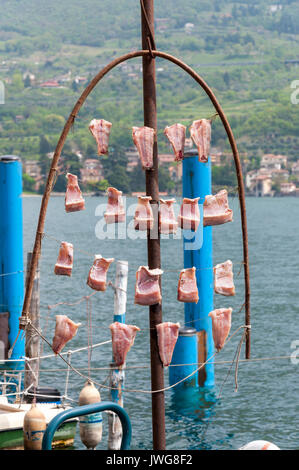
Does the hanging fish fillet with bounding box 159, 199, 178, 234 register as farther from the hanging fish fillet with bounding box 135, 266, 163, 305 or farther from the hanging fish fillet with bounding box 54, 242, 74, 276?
the hanging fish fillet with bounding box 54, 242, 74, 276

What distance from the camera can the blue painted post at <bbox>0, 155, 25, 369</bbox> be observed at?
1770cm

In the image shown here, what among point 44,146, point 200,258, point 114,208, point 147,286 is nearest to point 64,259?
point 114,208

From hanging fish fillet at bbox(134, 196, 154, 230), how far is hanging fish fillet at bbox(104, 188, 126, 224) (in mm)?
513

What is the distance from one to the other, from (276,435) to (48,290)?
85.4 ft

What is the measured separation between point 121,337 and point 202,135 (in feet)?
7.91

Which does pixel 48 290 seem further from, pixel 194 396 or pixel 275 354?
pixel 194 396

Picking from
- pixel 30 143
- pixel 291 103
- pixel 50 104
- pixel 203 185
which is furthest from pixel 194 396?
pixel 50 104

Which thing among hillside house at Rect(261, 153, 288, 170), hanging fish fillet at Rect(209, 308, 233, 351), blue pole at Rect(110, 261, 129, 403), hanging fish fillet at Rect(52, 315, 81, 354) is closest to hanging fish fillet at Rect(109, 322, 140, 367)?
hanging fish fillet at Rect(52, 315, 81, 354)

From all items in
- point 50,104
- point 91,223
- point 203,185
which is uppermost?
point 50,104

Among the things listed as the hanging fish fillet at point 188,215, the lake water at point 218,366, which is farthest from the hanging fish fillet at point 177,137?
the lake water at point 218,366

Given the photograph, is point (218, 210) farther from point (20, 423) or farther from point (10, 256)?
point (10, 256)
